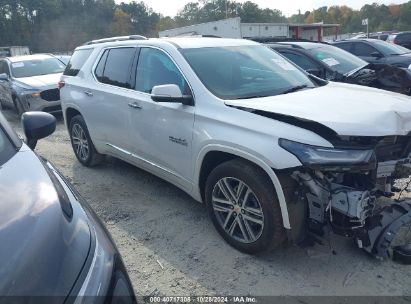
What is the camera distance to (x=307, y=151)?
2.80 meters

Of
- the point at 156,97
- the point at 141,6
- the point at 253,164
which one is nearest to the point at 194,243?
the point at 253,164

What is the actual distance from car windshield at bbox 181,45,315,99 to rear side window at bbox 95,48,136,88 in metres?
0.95

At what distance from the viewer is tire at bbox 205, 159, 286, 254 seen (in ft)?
9.89

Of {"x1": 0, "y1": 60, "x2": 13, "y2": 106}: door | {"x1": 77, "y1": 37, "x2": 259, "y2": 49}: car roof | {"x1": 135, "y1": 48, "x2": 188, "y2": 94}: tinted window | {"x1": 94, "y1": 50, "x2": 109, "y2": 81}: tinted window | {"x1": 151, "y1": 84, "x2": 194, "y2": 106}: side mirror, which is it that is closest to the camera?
{"x1": 151, "y1": 84, "x2": 194, "y2": 106}: side mirror

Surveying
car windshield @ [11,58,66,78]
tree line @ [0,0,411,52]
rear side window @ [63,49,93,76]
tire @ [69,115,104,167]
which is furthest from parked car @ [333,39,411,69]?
tree line @ [0,0,411,52]

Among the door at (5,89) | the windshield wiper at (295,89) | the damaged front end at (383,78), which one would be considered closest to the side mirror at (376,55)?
the damaged front end at (383,78)

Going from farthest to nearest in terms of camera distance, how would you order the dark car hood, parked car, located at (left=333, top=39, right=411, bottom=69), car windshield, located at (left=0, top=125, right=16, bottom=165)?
1. parked car, located at (left=333, top=39, right=411, bottom=69)
2. car windshield, located at (left=0, top=125, right=16, bottom=165)
3. the dark car hood

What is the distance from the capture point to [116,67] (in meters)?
4.88

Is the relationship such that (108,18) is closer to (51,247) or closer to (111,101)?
(111,101)

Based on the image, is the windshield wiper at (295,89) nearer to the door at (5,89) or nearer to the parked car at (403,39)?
the door at (5,89)

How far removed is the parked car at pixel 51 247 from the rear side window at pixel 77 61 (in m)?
3.70

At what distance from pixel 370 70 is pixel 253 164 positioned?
4.43m

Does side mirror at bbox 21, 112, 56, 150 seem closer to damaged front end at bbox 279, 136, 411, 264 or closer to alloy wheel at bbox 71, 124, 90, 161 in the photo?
damaged front end at bbox 279, 136, 411, 264

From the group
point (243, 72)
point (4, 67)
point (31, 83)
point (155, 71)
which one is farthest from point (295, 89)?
point (4, 67)
